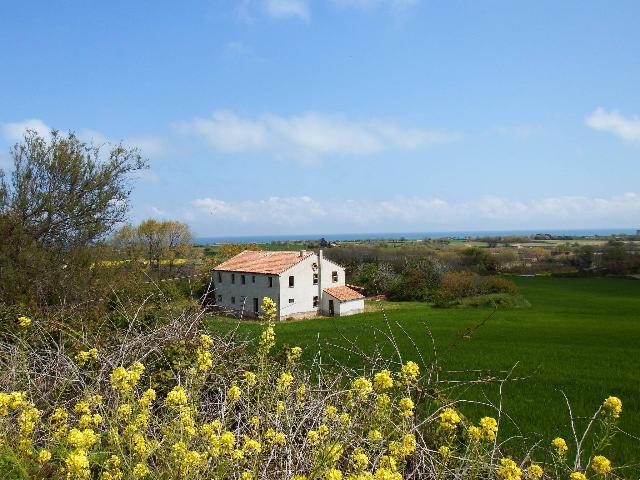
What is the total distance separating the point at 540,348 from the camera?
2061 centimetres

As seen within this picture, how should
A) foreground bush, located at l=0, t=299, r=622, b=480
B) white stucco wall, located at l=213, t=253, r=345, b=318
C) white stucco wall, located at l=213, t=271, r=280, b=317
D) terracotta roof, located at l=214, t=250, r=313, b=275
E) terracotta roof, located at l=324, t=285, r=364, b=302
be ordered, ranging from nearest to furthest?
foreground bush, located at l=0, t=299, r=622, b=480
white stucco wall, located at l=213, t=253, r=345, b=318
white stucco wall, located at l=213, t=271, r=280, b=317
terracotta roof, located at l=214, t=250, r=313, b=275
terracotta roof, located at l=324, t=285, r=364, b=302

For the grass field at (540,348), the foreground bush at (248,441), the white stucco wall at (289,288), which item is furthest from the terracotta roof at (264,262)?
the foreground bush at (248,441)

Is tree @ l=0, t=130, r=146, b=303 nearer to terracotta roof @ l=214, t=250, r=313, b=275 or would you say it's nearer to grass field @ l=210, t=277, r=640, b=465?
grass field @ l=210, t=277, r=640, b=465

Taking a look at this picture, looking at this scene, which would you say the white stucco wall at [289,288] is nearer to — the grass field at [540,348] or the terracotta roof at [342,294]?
→ the terracotta roof at [342,294]

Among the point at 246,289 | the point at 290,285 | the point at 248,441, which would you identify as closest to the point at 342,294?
the point at 290,285

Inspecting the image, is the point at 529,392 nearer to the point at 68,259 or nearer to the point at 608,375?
the point at 608,375

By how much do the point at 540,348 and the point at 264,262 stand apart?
23.4 m

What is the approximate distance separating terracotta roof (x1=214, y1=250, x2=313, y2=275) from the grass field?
26.8 feet

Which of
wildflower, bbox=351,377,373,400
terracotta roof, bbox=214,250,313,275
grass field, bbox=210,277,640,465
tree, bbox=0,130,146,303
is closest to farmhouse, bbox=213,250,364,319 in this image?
terracotta roof, bbox=214,250,313,275

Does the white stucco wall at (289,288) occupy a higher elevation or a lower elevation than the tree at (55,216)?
lower

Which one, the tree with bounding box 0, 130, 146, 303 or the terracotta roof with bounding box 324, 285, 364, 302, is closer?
the tree with bounding box 0, 130, 146, 303

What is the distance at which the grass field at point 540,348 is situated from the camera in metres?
10.8

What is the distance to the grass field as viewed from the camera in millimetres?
10758

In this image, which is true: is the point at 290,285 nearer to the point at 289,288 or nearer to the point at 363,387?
the point at 289,288
